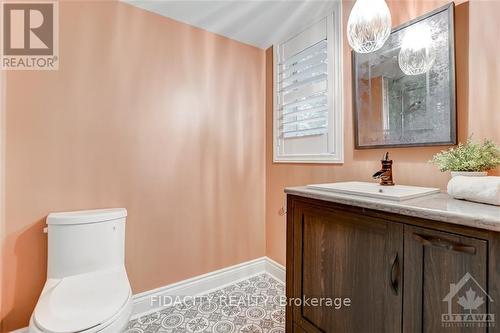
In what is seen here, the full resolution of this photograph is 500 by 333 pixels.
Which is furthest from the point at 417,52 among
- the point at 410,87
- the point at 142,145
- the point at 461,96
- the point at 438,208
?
the point at 142,145

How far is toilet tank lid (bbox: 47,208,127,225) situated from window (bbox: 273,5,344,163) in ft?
4.62

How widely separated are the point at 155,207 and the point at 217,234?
616 millimetres

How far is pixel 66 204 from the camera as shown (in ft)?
5.21

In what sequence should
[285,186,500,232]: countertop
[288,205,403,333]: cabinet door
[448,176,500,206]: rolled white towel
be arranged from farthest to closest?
[288,205,403,333]: cabinet door → [448,176,500,206]: rolled white towel → [285,186,500,232]: countertop

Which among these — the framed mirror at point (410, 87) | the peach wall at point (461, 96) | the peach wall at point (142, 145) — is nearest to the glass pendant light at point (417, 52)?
the framed mirror at point (410, 87)

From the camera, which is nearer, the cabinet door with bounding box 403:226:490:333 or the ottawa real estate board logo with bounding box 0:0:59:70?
the cabinet door with bounding box 403:226:490:333

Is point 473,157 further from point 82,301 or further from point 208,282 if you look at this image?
point 208,282

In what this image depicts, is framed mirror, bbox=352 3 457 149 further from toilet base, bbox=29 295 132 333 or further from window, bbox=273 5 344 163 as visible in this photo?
toilet base, bbox=29 295 132 333

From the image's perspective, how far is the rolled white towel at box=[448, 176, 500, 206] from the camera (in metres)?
0.85

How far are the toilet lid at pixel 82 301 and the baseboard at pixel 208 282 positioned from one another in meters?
0.53

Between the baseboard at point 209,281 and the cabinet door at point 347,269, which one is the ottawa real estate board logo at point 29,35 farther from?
the cabinet door at point 347,269

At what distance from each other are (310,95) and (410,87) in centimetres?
78

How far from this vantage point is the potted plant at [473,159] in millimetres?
1043

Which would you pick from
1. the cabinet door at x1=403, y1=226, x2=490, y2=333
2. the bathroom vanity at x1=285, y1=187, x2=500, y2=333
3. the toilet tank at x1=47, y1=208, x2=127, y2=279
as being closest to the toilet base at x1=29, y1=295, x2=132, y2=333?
the toilet tank at x1=47, y1=208, x2=127, y2=279
